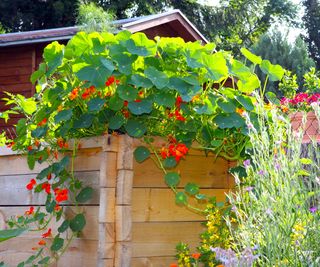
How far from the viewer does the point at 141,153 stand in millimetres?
2404

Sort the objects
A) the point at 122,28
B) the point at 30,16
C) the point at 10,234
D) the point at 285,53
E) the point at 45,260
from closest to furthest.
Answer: the point at 10,234 < the point at 45,260 < the point at 122,28 < the point at 285,53 < the point at 30,16

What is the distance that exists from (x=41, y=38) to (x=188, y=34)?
3.31 meters

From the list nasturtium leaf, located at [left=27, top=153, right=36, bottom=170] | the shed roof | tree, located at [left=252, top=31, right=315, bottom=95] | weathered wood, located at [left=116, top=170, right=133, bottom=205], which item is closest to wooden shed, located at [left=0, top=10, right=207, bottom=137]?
the shed roof

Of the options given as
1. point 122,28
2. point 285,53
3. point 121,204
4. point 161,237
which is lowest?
point 161,237

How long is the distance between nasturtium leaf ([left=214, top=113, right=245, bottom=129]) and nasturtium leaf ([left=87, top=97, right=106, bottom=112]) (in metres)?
0.48

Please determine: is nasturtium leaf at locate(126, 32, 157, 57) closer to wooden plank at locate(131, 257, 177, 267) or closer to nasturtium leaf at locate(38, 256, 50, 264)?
wooden plank at locate(131, 257, 177, 267)

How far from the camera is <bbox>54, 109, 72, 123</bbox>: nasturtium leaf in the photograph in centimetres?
247

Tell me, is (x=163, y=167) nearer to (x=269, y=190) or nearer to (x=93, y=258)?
(x=93, y=258)

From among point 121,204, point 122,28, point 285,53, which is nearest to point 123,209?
point 121,204

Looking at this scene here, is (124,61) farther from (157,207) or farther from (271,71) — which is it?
(271,71)

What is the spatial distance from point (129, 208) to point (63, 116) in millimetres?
477

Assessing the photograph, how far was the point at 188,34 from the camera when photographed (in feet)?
37.4

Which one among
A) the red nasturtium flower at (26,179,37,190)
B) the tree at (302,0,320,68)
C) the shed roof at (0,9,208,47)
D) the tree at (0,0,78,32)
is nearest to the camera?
the red nasturtium flower at (26,179,37,190)

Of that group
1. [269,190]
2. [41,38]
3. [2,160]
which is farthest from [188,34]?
[269,190]
